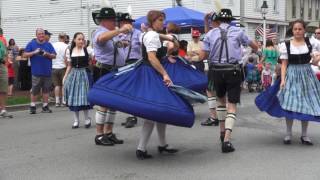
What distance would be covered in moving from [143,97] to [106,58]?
73.2 inches

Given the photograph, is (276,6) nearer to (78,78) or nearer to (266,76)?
(266,76)

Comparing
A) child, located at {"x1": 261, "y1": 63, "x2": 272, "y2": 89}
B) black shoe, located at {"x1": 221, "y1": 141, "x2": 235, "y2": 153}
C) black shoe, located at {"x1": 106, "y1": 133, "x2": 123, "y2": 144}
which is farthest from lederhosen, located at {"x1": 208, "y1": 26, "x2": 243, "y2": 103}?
child, located at {"x1": 261, "y1": 63, "x2": 272, "y2": 89}

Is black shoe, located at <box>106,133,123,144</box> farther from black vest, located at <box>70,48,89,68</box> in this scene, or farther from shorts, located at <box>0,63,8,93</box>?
shorts, located at <box>0,63,8,93</box>

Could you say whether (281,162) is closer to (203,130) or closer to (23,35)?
(203,130)

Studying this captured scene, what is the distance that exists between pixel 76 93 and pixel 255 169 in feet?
14.4

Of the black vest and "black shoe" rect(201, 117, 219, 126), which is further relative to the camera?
"black shoe" rect(201, 117, 219, 126)

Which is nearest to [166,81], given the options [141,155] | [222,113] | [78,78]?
[141,155]

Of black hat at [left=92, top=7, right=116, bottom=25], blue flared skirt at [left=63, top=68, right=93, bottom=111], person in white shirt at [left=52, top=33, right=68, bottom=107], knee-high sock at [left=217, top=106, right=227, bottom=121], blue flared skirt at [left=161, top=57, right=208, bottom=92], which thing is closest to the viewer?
blue flared skirt at [left=161, top=57, right=208, bottom=92]

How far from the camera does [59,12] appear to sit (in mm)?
32688

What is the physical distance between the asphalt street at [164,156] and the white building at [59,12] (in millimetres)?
18650

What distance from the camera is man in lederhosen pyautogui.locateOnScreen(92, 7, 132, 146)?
7.92m

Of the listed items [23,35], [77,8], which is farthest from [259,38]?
[23,35]

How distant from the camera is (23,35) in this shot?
113 feet

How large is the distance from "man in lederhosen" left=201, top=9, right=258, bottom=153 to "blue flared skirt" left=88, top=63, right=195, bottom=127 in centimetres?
95
